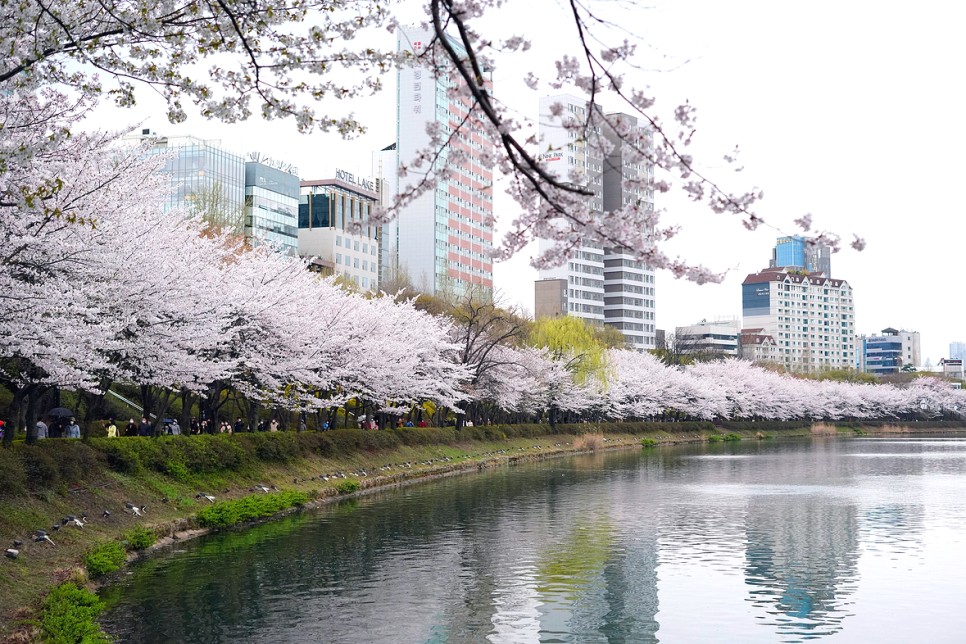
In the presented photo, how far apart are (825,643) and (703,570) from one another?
A: 5284 mm

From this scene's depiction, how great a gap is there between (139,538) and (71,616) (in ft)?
21.9

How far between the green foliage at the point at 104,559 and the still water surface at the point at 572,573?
0.37 meters

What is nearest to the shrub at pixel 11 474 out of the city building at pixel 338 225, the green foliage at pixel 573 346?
the green foliage at pixel 573 346

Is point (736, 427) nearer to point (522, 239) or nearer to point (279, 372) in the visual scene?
point (279, 372)

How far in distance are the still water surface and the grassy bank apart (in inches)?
35.3

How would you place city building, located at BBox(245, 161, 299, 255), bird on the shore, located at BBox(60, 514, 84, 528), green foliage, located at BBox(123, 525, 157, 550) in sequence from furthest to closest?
city building, located at BBox(245, 161, 299, 255) → green foliage, located at BBox(123, 525, 157, 550) → bird on the shore, located at BBox(60, 514, 84, 528)

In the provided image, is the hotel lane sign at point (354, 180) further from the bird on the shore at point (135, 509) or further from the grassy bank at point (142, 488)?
the bird on the shore at point (135, 509)

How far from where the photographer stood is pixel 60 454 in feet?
68.4

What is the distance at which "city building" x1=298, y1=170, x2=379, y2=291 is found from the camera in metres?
115

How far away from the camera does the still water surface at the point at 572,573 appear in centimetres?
1399

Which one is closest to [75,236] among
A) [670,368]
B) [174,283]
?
[174,283]

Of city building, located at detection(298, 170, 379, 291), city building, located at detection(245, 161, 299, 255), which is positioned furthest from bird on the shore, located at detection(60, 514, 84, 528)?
city building, located at detection(298, 170, 379, 291)

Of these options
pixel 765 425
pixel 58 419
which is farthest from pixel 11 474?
pixel 765 425

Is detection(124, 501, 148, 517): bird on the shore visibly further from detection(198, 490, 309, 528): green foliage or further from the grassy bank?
detection(198, 490, 309, 528): green foliage
